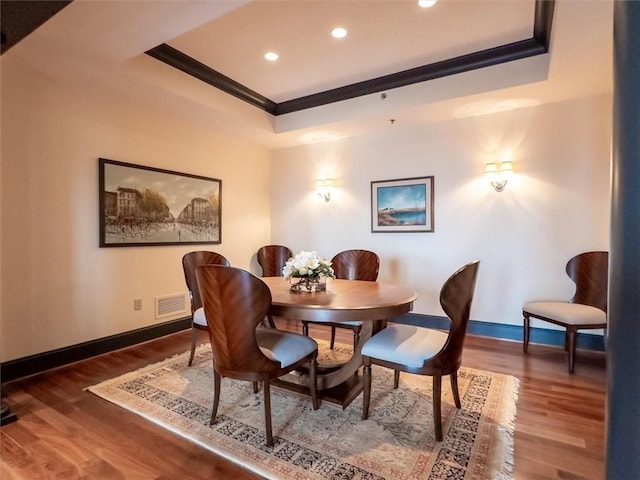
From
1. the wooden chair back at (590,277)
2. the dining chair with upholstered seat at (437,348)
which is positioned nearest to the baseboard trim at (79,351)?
the dining chair with upholstered seat at (437,348)

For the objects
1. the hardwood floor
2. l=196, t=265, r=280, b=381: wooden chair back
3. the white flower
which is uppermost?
the white flower

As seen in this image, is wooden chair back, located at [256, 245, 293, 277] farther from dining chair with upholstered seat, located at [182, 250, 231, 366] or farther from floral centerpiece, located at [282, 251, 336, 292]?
floral centerpiece, located at [282, 251, 336, 292]

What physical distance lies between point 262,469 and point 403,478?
2.18 ft

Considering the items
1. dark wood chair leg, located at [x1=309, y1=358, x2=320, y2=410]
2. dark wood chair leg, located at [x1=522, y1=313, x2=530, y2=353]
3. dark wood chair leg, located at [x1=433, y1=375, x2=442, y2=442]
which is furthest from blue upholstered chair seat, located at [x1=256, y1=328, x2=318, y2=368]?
dark wood chair leg, located at [x1=522, y1=313, x2=530, y2=353]

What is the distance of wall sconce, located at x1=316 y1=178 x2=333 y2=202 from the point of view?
14.8 feet

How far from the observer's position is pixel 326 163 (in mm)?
4621

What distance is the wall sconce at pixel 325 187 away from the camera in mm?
4500

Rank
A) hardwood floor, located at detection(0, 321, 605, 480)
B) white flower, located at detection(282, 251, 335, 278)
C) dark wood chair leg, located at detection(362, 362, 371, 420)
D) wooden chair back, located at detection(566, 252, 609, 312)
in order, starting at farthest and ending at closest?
wooden chair back, located at detection(566, 252, 609, 312), white flower, located at detection(282, 251, 335, 278), dark wood chair leg, located at detection(362, 362, 371, 420), hardwood floor, located at detection(0, 321, 605, 480)

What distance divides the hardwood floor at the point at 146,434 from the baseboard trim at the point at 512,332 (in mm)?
333

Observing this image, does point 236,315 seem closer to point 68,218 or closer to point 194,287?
point 194,287

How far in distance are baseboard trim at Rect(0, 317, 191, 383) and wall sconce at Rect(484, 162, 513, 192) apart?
3.79 meters

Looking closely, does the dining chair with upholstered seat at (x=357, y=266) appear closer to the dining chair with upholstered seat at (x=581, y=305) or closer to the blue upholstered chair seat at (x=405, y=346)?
the blue upholstered chair seat at (x=405, y=346)

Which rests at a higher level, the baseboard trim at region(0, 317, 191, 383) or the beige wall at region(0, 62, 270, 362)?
the beige wall at region(0, 62, 270, 362)

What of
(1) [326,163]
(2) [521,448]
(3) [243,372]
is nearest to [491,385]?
(2) [521,448]
